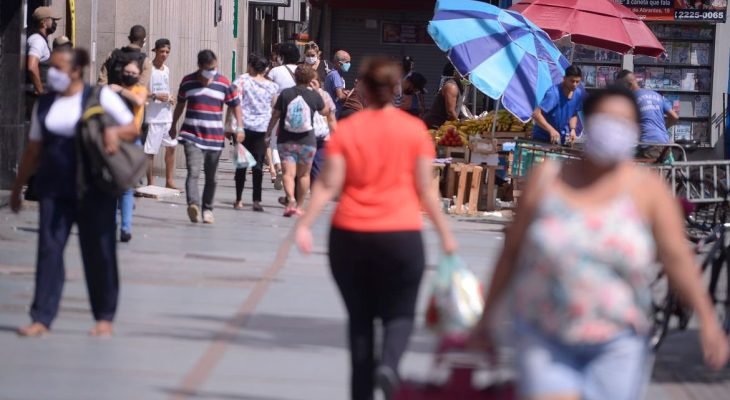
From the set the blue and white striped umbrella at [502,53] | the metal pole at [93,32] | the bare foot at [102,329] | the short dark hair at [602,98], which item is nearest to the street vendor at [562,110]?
the blue and white striped umbrella at [502,53]

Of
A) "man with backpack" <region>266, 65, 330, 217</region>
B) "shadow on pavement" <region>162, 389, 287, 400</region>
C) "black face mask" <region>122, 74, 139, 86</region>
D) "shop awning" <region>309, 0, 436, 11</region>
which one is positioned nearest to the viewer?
"shadow on pavement" <region>162, 389, 287, 400</region>

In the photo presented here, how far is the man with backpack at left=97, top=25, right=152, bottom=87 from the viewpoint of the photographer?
1259 centimetres

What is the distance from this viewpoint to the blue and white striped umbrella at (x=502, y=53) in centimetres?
1677

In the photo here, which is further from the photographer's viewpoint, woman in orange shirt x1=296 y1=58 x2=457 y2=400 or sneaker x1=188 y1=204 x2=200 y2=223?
sneaker x1=188 y1=204 x2=200 y2=223

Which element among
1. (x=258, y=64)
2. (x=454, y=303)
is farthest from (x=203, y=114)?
(x=454, y=303)

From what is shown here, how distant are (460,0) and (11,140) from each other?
5.80 meters

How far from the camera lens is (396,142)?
6609mm

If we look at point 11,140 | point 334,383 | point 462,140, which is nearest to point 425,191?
point 334,383

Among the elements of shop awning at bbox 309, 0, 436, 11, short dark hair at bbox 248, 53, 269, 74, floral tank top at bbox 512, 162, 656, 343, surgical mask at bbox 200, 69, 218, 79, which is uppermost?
shop awning at bbox 309, 0, 436, 11

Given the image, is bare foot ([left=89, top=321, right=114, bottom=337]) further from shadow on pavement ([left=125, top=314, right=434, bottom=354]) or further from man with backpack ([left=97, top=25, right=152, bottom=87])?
man with backpack ([left=97, top=25, right=152, bottom=87])

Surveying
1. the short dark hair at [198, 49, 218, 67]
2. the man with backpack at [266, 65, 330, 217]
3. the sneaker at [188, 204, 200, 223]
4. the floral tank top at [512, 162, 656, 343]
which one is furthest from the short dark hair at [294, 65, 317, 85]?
the floral tank top at [512, 162, 656, 343]

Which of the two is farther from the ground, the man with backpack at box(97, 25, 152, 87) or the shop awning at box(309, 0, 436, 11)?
the shop awning at box(309, 0, 436, 11)

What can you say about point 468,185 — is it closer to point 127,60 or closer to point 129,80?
point 127,60

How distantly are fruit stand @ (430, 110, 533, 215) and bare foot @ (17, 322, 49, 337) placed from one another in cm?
914
